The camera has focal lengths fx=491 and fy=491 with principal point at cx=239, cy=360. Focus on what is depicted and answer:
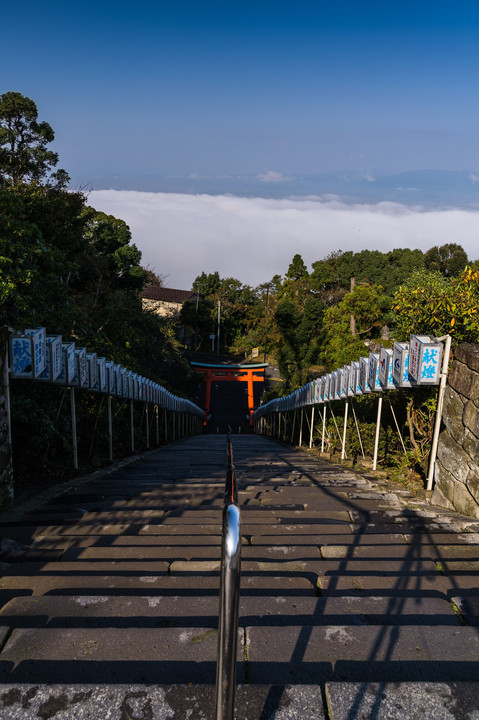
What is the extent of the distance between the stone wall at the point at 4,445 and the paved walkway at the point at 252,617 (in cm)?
54

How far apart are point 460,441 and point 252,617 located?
121 inches

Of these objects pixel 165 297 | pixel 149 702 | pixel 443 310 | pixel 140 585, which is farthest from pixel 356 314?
pixel 149 702

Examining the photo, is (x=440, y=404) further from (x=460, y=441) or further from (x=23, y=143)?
(x=23, y=143)

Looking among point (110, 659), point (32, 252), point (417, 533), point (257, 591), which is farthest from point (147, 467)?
point (110, 659)

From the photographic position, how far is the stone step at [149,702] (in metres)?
1.47

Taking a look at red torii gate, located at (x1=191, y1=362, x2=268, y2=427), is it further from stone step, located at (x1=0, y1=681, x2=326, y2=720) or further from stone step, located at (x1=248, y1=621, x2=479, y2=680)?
stone step, located at (x1=0, y1=681, x2=326, y2=720)

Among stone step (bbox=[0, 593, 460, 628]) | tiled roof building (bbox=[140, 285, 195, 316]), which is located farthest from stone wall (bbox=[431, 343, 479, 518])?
tiled roof building (bbox=[140, 285, 195, 316])

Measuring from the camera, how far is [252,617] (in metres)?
2.13

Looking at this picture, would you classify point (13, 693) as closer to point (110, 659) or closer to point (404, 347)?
point (110, 659)

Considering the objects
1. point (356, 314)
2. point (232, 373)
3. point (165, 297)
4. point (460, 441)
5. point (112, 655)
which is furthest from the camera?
point (165, 297)

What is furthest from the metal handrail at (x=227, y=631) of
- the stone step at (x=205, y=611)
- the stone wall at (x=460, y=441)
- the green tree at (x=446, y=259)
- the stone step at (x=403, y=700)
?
the green tree at (x=446, y=259)

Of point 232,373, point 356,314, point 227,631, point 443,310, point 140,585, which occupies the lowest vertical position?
point 232,373

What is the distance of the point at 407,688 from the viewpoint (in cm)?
157

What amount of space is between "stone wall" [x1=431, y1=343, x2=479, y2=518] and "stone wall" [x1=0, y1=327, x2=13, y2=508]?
3925 mm
